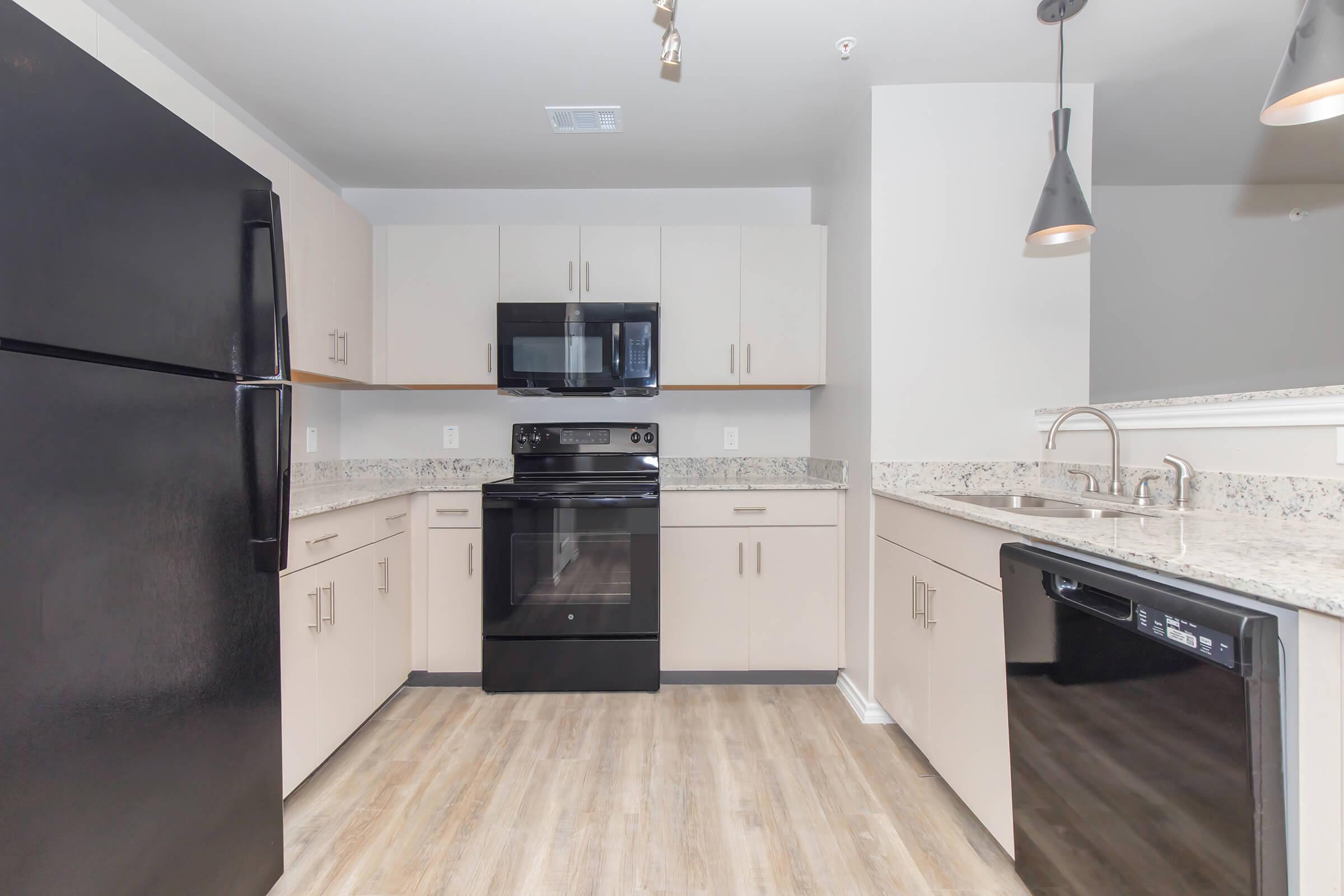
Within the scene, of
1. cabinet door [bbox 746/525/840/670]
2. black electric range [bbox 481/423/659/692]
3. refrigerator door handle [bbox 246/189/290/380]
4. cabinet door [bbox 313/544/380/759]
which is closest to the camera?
refrigerator door handle [bbox 246/189/290/380]

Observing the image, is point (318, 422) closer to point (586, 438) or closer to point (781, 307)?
point (586, 438)

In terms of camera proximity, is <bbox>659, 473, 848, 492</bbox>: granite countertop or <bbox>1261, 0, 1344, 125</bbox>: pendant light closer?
<bbox>1261, 0, 1344, 125</bbox>: pendant light

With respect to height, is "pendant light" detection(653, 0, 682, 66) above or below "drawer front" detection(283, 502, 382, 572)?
above

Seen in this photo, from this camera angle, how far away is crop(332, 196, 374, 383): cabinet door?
2.52m

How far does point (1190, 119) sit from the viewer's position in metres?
2.43

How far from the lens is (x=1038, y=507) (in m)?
1.98

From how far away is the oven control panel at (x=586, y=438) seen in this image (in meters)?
2.95

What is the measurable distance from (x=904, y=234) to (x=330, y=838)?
2.63 m

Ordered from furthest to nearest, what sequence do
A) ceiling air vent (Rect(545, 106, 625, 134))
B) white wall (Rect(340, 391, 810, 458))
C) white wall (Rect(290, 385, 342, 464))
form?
white wall (Rect(340, 391, 810, 458)) < white wall (Rect(290, 385, 342, 464)) < ceiling air vent (Rect(545, 106, 625, 134))

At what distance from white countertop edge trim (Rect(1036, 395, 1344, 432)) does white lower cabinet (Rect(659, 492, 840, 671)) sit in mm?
1176

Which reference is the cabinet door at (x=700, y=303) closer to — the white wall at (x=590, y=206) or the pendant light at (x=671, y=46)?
the white wall at (x=590, y=206)

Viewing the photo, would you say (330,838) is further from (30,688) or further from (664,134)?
(664,134)

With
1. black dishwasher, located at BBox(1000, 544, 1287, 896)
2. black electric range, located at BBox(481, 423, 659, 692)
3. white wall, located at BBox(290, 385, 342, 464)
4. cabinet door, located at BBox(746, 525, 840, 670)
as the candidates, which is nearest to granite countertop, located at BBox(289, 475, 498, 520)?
white wall, located at BBox(290, 385, 342, 464)

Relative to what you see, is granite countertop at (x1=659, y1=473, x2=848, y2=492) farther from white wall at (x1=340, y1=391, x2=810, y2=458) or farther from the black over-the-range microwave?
the black over-the-range microwave
